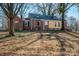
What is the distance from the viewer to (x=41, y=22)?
536 centimetres

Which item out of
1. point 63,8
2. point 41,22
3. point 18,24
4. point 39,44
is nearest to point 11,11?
point 18,24

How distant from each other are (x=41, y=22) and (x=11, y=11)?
47 cm

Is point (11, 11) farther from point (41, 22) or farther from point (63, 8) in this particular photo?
point (63, 8)

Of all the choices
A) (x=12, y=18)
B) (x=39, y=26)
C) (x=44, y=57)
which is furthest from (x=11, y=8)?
(x=44, y=57)

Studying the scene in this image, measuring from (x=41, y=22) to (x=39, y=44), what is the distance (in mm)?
333

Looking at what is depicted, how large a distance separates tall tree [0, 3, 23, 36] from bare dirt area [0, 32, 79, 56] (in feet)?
0.48

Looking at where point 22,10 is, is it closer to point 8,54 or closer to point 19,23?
point 19,23

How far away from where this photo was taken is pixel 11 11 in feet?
17.5

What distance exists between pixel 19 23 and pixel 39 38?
0.37 m

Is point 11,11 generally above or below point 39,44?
above

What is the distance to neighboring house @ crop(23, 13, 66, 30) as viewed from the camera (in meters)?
5.33

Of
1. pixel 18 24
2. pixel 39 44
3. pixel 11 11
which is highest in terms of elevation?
pixel 11 11

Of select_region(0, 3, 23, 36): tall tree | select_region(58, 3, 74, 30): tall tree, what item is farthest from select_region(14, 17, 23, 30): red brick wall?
select_region(58, 3, 74, 30): tall tree

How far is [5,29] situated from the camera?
529 cm
